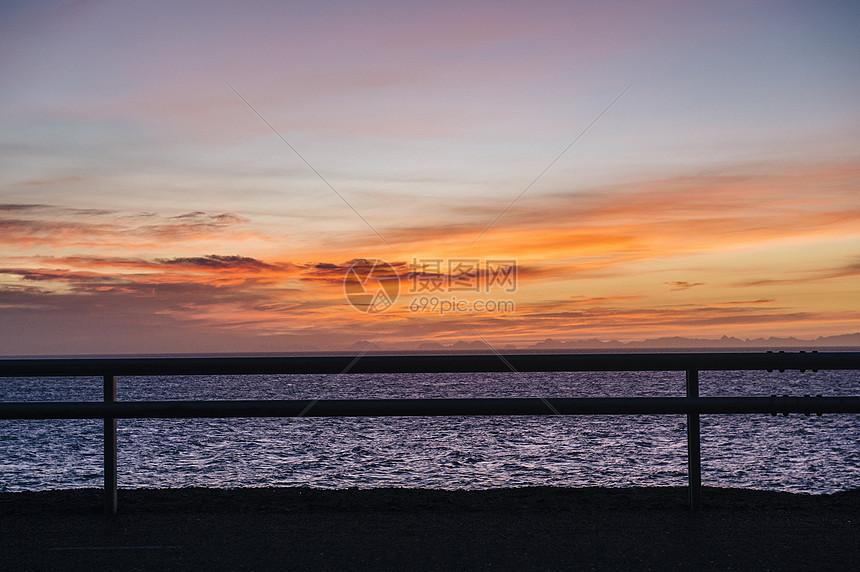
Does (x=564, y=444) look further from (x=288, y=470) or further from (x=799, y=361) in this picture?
(x=799, y=361)

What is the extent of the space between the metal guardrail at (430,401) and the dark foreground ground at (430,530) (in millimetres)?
451

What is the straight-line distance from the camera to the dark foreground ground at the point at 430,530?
13.7ft

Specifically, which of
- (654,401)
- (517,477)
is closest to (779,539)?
(654,401)

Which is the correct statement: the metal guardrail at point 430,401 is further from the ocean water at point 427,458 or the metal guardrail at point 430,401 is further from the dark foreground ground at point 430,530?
the ocean water at point 427,458

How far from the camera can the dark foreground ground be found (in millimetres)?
4188

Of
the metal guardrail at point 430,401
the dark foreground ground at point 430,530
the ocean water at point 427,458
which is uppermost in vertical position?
the metal guardrail at point 430,401

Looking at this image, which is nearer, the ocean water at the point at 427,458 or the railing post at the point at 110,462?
the railing post at the point at 110,462

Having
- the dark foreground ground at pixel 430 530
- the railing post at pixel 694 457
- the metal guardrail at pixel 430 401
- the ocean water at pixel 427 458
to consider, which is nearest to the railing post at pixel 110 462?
the metal guardrail at pixel 430 401

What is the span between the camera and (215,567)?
411 centimetres

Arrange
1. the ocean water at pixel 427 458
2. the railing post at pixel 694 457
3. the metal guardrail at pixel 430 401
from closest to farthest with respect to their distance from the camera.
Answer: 1. the metal guardrail at pixel 430 401
2. the railing post at pixel 694 457
3. the ocean water at pixel 427 458

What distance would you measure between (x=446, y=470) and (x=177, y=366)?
1428 cm

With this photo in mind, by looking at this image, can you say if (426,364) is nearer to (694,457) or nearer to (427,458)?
(694,457)

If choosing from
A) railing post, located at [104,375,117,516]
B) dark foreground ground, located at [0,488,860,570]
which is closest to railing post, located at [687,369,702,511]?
dark foreground ground, located at [0,488,860,570]

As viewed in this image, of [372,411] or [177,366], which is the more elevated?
[177,366]
